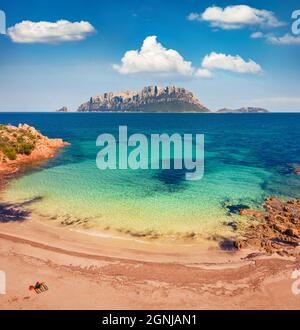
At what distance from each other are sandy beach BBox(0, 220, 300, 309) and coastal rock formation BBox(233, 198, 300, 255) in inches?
59.4

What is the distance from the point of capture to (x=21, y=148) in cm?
5753

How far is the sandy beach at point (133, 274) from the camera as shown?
17984 millimetres

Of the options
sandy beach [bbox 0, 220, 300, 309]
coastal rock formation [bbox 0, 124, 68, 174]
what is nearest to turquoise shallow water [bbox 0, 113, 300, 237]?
sandy beach [bbox 0, 220, 300, 309]

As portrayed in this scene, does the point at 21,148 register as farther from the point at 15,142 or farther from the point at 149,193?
the point at 149,193

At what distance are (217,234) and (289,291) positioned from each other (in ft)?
27.3

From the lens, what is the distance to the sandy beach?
708 inches

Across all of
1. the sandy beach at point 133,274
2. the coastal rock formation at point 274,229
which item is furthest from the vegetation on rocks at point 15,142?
the coastal rock formation at point 274,229

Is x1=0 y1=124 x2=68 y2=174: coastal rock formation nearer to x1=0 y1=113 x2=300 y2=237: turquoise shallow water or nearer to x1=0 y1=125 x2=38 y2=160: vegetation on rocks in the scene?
x1=0 y1=125 x2=38 y2=160: vegetation on rocks

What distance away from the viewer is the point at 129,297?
18.4 m

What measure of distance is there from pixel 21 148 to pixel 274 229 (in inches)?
1940

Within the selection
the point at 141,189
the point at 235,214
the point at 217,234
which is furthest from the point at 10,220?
the point at 235,214
